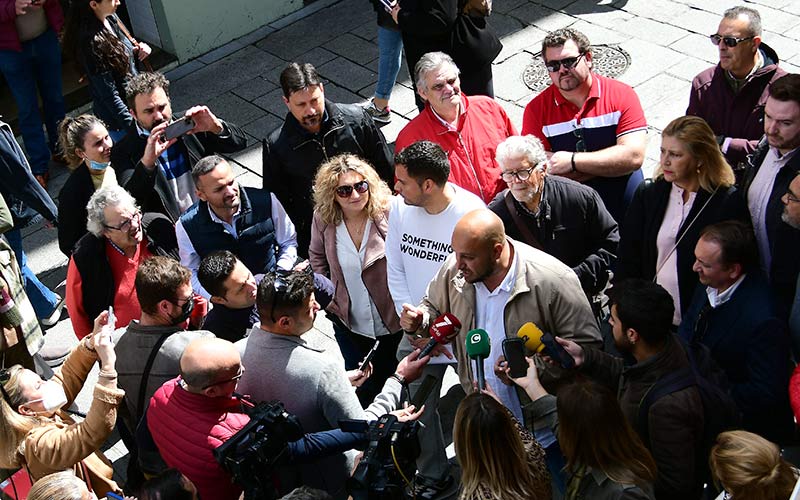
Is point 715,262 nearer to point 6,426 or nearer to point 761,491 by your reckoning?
point 761,491

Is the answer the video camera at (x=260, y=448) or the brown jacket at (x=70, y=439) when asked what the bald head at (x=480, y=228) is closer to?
the video camera at (x=260, y=448)

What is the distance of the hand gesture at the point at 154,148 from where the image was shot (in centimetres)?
595

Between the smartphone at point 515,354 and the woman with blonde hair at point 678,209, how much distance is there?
132 cm

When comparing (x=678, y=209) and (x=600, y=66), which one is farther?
(x=600, y=66)

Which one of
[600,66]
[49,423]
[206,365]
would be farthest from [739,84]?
[49,423]

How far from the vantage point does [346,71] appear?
9.39 m

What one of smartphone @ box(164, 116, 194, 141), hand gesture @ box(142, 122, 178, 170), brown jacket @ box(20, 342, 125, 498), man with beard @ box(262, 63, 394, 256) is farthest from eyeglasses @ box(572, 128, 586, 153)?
brown jacket @ box(20, 342, 125, 498)

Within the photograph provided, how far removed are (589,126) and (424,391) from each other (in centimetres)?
198

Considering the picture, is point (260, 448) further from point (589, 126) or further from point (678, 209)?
point (589, 126)

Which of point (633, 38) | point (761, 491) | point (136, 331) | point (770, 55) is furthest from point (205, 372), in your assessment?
point (633, 38)

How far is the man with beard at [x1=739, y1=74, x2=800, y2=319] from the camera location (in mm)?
4805

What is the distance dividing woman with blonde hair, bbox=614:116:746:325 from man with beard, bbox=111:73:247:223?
2808mm

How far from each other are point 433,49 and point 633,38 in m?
2.71

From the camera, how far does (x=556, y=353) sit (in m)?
4.19
